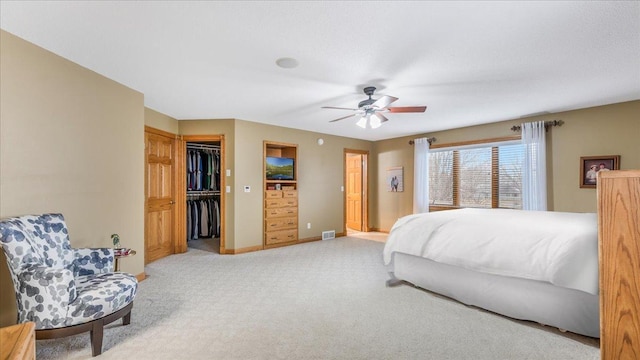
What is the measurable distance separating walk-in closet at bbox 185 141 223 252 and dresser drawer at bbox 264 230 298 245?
115 centimetres

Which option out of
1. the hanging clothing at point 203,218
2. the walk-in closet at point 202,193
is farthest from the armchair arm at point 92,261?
the hanging clothing at point 203,218

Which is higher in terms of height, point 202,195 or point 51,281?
point 202,195

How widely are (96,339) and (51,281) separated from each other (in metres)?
0.52

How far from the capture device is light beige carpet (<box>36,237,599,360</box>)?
2.09 metres

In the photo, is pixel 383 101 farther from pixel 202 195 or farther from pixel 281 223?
pixel 202 195

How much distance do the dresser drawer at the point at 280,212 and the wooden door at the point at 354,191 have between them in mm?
2305

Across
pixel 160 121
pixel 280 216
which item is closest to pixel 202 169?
pixel 160 121

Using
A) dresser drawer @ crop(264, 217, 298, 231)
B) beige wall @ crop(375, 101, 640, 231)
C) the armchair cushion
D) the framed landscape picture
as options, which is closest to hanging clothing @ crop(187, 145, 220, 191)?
dresser drawer @ crop(264, 217, 298, 231)

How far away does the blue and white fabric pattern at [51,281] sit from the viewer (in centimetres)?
189

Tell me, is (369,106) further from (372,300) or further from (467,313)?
(467,313)

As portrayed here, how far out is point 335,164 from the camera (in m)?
6.70

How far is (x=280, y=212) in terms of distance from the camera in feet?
18.7

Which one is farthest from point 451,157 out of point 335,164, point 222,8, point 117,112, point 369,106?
point 117,112

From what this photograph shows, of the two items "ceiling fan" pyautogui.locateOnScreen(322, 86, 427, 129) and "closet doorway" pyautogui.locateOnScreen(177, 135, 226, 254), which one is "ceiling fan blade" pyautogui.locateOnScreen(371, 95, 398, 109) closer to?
"ceiling fan" pyautogui.locateOnScreen(322, 86, 427, 129)
